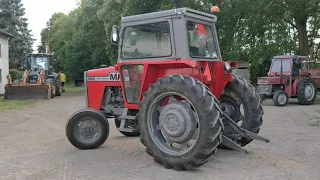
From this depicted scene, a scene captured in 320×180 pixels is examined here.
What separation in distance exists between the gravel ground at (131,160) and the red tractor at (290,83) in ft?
25.4

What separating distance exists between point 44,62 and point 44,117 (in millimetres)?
13677

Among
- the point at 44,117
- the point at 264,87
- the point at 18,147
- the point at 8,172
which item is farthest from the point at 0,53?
the point at 8,172

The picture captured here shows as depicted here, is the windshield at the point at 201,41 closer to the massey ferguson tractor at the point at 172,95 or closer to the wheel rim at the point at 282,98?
the massey ferguson tractor at the point at 172,95

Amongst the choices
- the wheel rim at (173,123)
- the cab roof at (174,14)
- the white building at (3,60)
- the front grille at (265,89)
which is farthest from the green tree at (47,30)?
the wheel rim at (173,123)

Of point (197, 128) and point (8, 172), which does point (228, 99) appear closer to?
point (197, 128)

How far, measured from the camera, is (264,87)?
17.5m

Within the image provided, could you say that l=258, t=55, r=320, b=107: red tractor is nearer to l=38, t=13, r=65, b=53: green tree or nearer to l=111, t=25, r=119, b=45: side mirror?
l=111, t=25, r=119, b=45: side mirror

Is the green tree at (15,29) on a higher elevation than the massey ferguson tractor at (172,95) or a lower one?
higher

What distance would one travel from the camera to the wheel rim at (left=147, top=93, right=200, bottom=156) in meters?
5.70

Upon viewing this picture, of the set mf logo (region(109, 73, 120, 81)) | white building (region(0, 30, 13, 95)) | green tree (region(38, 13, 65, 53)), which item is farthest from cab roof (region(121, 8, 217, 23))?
green tree (region(38, 13, 65, 53))

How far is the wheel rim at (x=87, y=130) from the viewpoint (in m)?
7.23

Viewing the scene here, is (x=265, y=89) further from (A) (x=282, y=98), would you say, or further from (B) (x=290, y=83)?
(B) (x=290, y=83)

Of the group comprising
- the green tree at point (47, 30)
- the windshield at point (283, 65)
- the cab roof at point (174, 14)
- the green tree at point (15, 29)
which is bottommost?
the windshield at point (283, 65)

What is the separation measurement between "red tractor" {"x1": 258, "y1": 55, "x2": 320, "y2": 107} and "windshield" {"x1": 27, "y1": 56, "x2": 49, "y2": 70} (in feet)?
48.7
